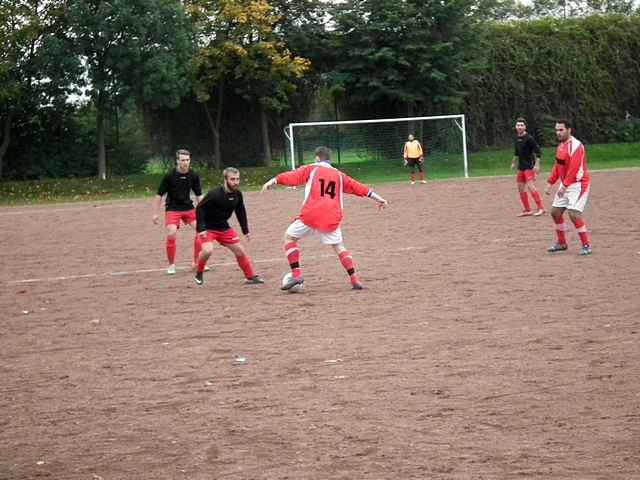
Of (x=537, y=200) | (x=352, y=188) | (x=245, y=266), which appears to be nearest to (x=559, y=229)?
(x=352, y=188)

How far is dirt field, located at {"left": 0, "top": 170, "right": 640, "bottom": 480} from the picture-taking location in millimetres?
6566

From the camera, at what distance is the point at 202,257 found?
14.0 meters

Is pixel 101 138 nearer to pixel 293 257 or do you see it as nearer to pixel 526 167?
pixel 526 167

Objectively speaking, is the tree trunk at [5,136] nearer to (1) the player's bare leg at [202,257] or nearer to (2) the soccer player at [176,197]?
(2) the soccer player at [176,197]

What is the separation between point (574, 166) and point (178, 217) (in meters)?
5.50

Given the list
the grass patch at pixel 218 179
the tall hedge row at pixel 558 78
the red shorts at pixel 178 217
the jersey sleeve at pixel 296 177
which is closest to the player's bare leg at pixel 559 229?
the jersey sleeve at pixel 296 177

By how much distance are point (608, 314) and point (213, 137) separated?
3713cm

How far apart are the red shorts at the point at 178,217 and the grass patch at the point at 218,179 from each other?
67.7 feet

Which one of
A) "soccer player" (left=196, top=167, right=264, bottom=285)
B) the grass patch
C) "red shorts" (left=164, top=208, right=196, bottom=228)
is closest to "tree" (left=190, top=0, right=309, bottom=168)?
the grass patch

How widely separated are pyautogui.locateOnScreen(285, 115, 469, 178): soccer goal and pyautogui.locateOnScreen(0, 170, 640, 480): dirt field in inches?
882

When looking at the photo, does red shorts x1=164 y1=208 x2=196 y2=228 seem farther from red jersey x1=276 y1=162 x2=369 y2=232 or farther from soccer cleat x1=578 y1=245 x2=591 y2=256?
soccer cleat x1=578 y1=245 x2=591 y2=256

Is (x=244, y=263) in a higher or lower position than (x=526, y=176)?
lower

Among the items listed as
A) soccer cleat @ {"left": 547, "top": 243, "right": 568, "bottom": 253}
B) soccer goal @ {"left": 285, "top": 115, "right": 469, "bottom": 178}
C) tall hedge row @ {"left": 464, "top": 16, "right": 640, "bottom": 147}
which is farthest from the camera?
tall hedge row @ {"left": 464, "top": 16, "right": 640, "bottom": 147}

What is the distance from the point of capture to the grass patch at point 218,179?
3803cm
